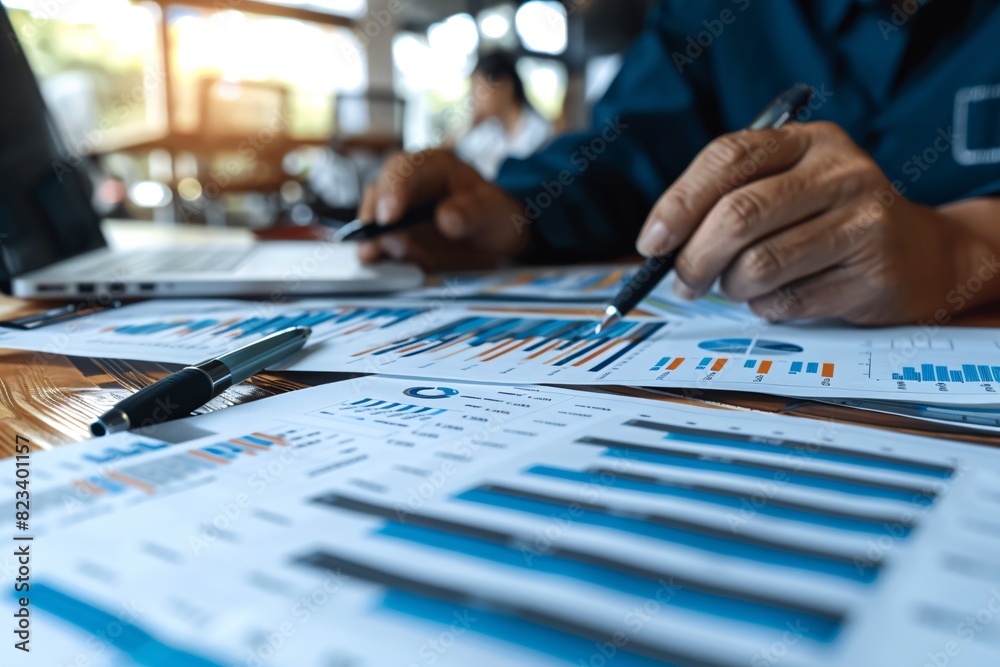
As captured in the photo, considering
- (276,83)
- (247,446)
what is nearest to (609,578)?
(247,446)

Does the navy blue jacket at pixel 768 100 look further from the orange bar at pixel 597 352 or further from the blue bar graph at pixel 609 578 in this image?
the blue bar graph at pixel 609 578

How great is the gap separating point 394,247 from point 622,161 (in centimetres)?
28

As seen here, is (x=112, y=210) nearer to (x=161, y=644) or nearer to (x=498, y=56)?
(x=498, y=56)

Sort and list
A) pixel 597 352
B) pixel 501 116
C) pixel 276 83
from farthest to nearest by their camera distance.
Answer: pixel 276 83 → pixel 501 116 → pixel 597 352

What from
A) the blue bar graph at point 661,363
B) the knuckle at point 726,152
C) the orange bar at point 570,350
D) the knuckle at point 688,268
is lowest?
the orange bar at point 570,350

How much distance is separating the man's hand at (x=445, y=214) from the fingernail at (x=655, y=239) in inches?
10.8

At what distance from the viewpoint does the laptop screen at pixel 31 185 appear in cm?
56

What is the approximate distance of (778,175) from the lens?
16.0 inches

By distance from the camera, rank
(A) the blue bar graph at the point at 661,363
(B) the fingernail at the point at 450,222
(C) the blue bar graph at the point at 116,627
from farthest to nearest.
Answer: (B) the fingernail at the point at 450,222 → (A) the blue bar graph at the point at 661,363 → (C) the blue bar graph at the point at 116,627

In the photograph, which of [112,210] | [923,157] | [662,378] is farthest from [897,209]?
[112,210]

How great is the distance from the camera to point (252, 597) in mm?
145

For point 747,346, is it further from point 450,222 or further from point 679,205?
point 450,222

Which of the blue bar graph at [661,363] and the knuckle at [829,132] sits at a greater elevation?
the knuckle at [829,132]

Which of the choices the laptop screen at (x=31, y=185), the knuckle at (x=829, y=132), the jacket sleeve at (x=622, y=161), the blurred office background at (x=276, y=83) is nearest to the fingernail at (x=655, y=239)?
the knuckle at (x=829, y=132)
